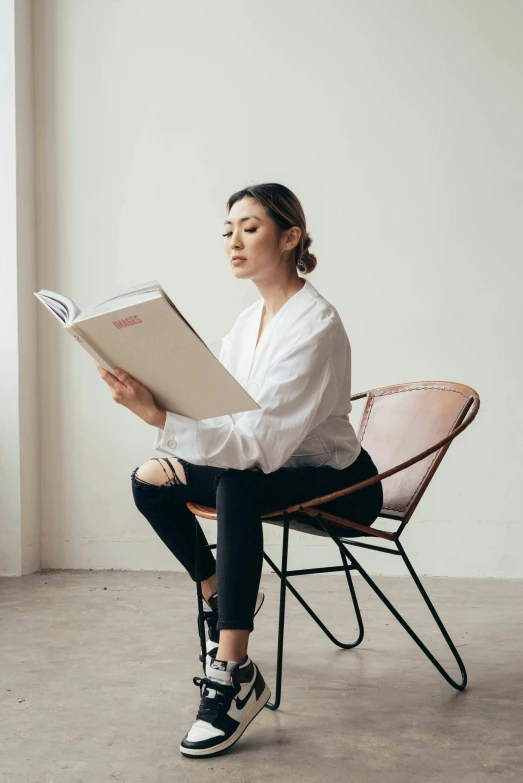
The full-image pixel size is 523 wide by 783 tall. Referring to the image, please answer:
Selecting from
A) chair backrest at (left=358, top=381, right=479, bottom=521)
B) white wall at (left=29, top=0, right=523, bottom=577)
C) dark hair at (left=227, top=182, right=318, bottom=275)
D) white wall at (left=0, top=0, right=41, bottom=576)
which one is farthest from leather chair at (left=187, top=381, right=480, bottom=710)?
white wall at (left=0, top=0, right=41, bottom=576)

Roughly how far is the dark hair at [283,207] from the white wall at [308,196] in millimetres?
1278

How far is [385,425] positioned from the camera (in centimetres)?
226

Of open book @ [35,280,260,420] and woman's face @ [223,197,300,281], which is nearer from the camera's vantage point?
open book @ [35,280,260,420]

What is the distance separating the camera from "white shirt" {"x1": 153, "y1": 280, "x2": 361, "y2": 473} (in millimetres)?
1628

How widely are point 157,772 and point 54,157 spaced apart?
103 inches

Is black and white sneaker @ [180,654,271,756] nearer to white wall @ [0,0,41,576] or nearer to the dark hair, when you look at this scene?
the dark hair

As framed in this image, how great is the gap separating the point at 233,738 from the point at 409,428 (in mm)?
928

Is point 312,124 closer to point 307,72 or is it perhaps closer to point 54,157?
point 307,72

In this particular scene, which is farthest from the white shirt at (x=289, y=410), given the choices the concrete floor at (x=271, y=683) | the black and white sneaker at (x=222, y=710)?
the concrete floor at (x=271, y=683)

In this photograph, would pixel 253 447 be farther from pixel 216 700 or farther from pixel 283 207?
pixel 283 207

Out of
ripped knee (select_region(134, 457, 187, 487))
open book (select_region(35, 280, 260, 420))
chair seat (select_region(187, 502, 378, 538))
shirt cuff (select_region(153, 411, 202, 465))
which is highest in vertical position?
open book (select_region(35, 280, 260, 420))

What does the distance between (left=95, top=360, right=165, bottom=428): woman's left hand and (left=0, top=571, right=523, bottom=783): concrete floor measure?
25.9 inches

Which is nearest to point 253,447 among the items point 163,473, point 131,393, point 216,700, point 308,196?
point 131,393

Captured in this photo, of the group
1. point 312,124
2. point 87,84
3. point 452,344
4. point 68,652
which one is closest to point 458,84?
point 312,124
